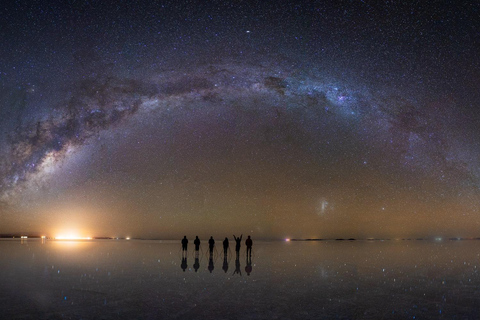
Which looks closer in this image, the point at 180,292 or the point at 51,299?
the point at 51,299

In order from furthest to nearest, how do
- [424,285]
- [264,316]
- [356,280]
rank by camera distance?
[356,280], [424,285], [264,316]

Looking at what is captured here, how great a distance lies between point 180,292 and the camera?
1318 centimetres

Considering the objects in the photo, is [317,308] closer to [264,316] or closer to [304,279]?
[264,316]

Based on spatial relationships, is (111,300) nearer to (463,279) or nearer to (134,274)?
(134,274)

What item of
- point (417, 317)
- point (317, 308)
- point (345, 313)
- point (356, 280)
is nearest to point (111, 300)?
point (317, 308)

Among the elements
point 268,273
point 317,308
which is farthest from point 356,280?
point 317,308

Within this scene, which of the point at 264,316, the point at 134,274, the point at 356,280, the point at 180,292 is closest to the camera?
the point at 264,316

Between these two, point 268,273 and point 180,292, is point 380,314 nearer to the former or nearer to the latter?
point 180,292

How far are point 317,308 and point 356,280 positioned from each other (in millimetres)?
6956

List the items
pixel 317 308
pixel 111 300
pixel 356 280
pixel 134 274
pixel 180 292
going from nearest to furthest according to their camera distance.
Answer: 1. pixel 317 308
2. pixel 111 300
3. pixel 180 292
4. pixel 356 280
5. pixel 134 274

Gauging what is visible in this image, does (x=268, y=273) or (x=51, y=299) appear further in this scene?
(x=268, y=273)

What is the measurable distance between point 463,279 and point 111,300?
15950 mm

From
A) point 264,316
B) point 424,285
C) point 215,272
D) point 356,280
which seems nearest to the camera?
point 264,316

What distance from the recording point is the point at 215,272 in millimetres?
19578
